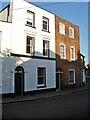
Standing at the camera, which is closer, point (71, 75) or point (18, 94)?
point (18, 94)

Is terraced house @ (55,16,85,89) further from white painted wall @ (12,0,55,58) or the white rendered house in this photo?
white painted wall @ (12,0,55,58)

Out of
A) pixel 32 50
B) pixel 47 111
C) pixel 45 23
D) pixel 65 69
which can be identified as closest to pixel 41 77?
pixel 32 50

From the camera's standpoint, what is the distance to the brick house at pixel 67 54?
24.5 metres

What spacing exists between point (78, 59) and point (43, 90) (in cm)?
989

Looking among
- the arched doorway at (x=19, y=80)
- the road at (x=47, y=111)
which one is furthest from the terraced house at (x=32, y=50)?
the road at (x=47, y=111)

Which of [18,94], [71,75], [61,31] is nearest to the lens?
[18,94]

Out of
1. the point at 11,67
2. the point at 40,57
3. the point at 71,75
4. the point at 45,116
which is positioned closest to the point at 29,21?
the point at 40,57

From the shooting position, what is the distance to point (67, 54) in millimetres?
26328

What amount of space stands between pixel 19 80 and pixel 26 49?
304cm

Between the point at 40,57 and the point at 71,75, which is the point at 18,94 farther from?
the point at 71,75

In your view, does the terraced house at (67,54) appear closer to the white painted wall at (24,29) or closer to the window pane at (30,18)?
the white painted wall at (24,29)

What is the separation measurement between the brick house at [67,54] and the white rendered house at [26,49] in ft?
3.66

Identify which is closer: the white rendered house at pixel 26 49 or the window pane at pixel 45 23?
the white rendered house at pixel 26 49

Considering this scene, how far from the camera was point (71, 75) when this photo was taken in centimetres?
2734
